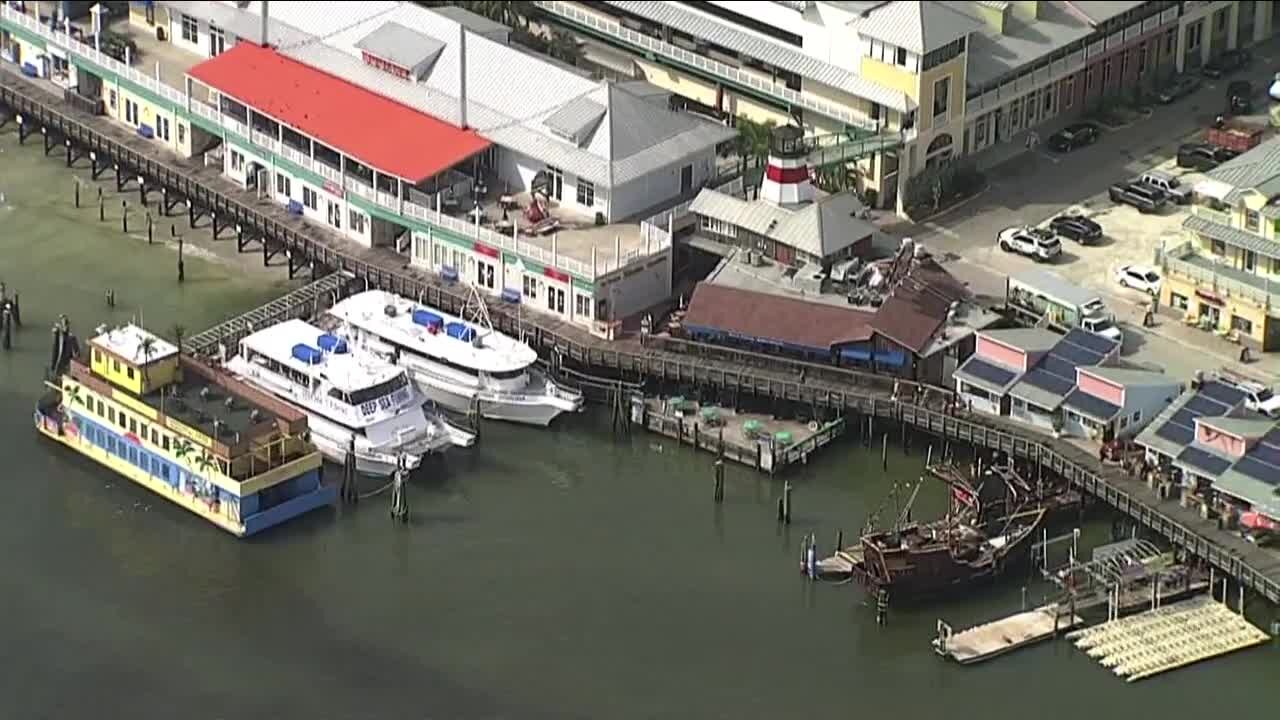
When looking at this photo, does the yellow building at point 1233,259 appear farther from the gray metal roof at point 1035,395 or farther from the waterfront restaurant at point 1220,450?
the gray metal roof at point 1035,395

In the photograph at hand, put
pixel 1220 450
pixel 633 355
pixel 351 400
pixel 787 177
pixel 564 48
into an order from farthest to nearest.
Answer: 1. pixel 564 48
2. pixel 787 177
3. pixel 633 355
4. pixel 351 400
5. pixel 1220 450

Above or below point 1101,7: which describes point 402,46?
below

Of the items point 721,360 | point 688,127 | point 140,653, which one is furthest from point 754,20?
point 140,653

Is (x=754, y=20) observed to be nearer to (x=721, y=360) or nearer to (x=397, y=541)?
(x=721, y=360)

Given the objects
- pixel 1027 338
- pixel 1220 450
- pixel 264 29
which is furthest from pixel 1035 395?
pixel 264 29

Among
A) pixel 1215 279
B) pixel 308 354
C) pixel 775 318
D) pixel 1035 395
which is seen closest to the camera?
pixel 1035 395

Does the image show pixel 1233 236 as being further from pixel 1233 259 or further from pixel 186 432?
pixel 186 432

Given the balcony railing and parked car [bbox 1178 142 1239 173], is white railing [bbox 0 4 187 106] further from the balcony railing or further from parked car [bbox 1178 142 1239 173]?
the balcony railing

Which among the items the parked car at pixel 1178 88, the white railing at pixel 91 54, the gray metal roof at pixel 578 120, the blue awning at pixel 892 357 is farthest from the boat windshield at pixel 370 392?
the parked car at pixel 1178 88
